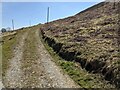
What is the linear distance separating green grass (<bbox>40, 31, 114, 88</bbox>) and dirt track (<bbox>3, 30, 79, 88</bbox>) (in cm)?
69

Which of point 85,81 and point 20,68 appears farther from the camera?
point 20,68

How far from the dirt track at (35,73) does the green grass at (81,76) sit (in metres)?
0.69

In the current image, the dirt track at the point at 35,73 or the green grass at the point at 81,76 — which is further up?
the green grass at the point at 81,76

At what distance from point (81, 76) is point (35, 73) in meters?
5.67

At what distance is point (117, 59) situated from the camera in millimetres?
27984

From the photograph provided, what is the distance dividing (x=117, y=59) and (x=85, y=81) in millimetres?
4904

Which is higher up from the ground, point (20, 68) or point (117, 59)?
point (117, 59)

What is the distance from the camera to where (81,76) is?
27.0m

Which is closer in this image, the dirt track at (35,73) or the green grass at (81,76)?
the green grass at (81,76)

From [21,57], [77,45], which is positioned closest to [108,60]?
[77,45]

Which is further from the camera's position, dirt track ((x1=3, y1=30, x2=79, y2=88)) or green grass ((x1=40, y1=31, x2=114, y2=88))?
dirt track ((x1=3, y1=30, x2=79, y2=88))

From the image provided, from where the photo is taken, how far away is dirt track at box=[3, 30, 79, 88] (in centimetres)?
2545

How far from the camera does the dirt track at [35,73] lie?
25.5 meters

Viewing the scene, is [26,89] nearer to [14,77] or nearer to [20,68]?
[14,77]
